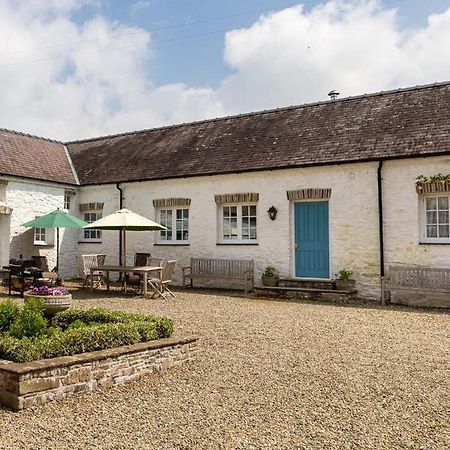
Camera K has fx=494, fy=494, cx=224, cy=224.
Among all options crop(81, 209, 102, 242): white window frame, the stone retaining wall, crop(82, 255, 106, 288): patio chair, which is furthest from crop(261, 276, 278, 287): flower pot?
the stone retaining wall

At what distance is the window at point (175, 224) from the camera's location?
53.8 feet

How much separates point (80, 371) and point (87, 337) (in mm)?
515

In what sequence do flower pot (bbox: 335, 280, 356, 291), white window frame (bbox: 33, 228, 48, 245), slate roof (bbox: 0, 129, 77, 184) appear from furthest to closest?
white window frame (bbox: 33, 228, 48, 245)
slate roof (bbox: 0, 129, 77, 184)
flower pot (bbox: 335, 280, 356, 291)

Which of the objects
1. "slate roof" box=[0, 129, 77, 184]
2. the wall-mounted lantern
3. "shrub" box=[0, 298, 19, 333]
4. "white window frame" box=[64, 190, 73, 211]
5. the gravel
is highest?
"slate roof" box=[0, 129, 77, 184]

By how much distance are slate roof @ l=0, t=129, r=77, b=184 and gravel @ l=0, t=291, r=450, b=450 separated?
10.9 m

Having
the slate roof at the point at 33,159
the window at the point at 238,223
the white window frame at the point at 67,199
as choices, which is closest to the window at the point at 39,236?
the white window frame at the point at 67,199

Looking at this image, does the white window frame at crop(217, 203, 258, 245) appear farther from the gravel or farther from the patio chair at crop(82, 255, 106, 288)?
the gravel

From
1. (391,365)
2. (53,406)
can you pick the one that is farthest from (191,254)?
(53,406)

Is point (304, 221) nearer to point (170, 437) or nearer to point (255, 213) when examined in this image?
point (255, 213)

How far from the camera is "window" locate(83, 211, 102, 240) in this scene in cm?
1844

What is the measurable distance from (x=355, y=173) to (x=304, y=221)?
199 centimetres

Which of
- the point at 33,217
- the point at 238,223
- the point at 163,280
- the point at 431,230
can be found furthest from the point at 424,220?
the point at 33,217

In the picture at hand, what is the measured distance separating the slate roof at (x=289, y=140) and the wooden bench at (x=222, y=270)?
2769 mm

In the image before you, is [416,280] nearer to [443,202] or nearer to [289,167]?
[443,202]
